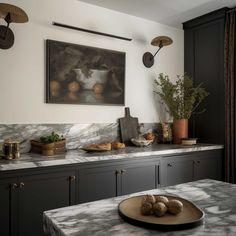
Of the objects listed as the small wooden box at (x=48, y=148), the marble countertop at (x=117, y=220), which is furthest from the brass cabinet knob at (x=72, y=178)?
the marble countertop at (x=117, y=220)

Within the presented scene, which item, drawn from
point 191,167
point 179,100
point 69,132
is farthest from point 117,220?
point 179,100

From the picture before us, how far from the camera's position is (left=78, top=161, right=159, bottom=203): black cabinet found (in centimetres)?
232

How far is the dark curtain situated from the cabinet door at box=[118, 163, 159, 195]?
1.11 m

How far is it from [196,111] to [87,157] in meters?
2.05

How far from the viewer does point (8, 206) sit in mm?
1945

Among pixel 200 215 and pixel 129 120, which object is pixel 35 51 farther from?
pixel 200 215

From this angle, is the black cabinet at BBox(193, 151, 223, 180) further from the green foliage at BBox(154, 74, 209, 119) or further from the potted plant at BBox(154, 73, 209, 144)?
the green foliage at BBox(154, 74, 209, 119)

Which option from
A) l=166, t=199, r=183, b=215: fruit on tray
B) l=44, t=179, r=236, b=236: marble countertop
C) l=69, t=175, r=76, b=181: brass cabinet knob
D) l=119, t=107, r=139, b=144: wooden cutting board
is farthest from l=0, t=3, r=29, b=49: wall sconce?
l=166, t=199, r=183, b=215: fruit on tray

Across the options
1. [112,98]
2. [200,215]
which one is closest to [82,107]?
[112,98]

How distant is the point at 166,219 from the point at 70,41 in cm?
239

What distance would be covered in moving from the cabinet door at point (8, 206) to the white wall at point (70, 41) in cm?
76

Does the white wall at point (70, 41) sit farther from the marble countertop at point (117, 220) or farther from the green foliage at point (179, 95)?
the marble countertop at point (117, 220)

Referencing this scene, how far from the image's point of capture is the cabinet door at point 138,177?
2.54 meters

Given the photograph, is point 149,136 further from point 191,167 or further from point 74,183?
point 74,183
